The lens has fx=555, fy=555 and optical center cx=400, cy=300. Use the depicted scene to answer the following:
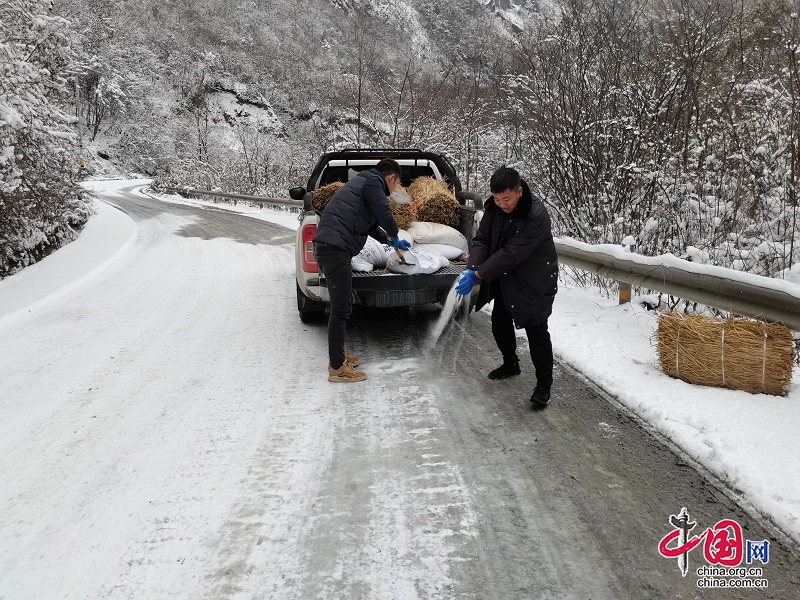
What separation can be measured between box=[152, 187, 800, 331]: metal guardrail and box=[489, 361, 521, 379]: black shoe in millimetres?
1589

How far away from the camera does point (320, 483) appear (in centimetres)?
287

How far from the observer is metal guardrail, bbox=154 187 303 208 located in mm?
19539

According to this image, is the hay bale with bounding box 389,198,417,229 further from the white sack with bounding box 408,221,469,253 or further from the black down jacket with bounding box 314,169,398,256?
Result: the black down jacket with bounding box 314,169,398,256

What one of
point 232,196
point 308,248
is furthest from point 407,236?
point 232,196

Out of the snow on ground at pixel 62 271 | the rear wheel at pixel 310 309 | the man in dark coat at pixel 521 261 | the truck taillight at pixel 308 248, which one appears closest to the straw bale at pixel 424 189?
the truck taillight at pixel 308 248

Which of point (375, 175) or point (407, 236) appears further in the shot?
point (407, 236)

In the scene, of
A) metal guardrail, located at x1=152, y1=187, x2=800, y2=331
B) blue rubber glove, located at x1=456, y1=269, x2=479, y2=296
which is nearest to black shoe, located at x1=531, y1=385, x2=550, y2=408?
blue rubber glove, located at x1=456, y1=269, x2=479, y2=296

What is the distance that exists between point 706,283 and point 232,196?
75.7 feet

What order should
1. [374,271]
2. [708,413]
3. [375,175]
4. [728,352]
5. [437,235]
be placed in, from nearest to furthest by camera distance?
1. [708,413]
2. [728,352]
3. [375,175]
4. [374,271]
5. [437,235]

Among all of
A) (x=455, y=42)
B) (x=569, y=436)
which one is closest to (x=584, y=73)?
(x=569, y=436)

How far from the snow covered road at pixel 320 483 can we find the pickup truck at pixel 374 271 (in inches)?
21.1

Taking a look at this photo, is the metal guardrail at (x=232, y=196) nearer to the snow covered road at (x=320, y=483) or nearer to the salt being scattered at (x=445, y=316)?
the salt being scattered at (x=445, y=316)

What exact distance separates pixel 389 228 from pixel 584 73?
5.68 meters

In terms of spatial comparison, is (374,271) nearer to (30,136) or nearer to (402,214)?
(402,214)
